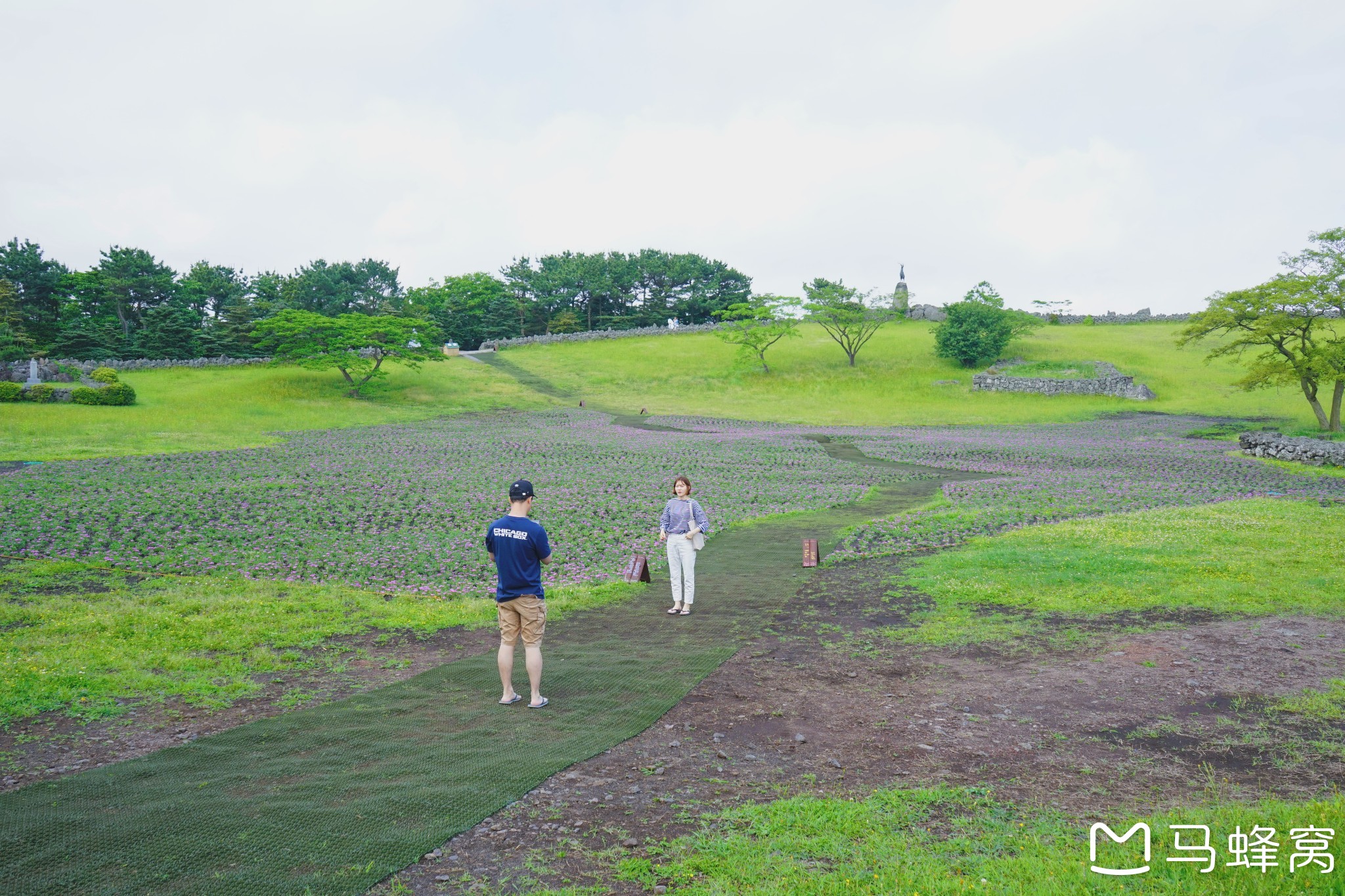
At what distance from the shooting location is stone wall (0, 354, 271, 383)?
1953 inches

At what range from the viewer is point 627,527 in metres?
20.0

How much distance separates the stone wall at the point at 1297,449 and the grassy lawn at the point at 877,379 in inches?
655

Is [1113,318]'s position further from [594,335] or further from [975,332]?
[594,335]

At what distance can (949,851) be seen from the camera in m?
5.73

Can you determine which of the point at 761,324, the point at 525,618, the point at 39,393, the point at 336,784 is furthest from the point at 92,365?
the point at 336,784

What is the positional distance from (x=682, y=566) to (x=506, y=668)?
15.0ft

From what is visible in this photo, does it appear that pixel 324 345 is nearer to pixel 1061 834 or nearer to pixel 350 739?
pixel 350 739

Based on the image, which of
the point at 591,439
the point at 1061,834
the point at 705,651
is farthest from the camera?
the point at 591,439

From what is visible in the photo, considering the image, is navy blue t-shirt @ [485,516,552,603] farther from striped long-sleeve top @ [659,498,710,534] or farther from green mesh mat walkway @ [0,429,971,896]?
striped long-sleeve top @ [659,498,710,534]

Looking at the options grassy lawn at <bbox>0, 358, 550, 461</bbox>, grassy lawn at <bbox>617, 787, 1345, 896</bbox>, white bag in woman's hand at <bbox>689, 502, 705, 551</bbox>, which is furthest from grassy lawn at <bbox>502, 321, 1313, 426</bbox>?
grassy lawn at <bbox>617, 787, 1345, 896</bbox>

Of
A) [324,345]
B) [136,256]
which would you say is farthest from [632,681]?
[136,256]

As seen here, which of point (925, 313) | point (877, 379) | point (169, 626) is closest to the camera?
point (169, 626)

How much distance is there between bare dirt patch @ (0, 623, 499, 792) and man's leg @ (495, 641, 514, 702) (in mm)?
1800

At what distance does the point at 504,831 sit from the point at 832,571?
10692mm
